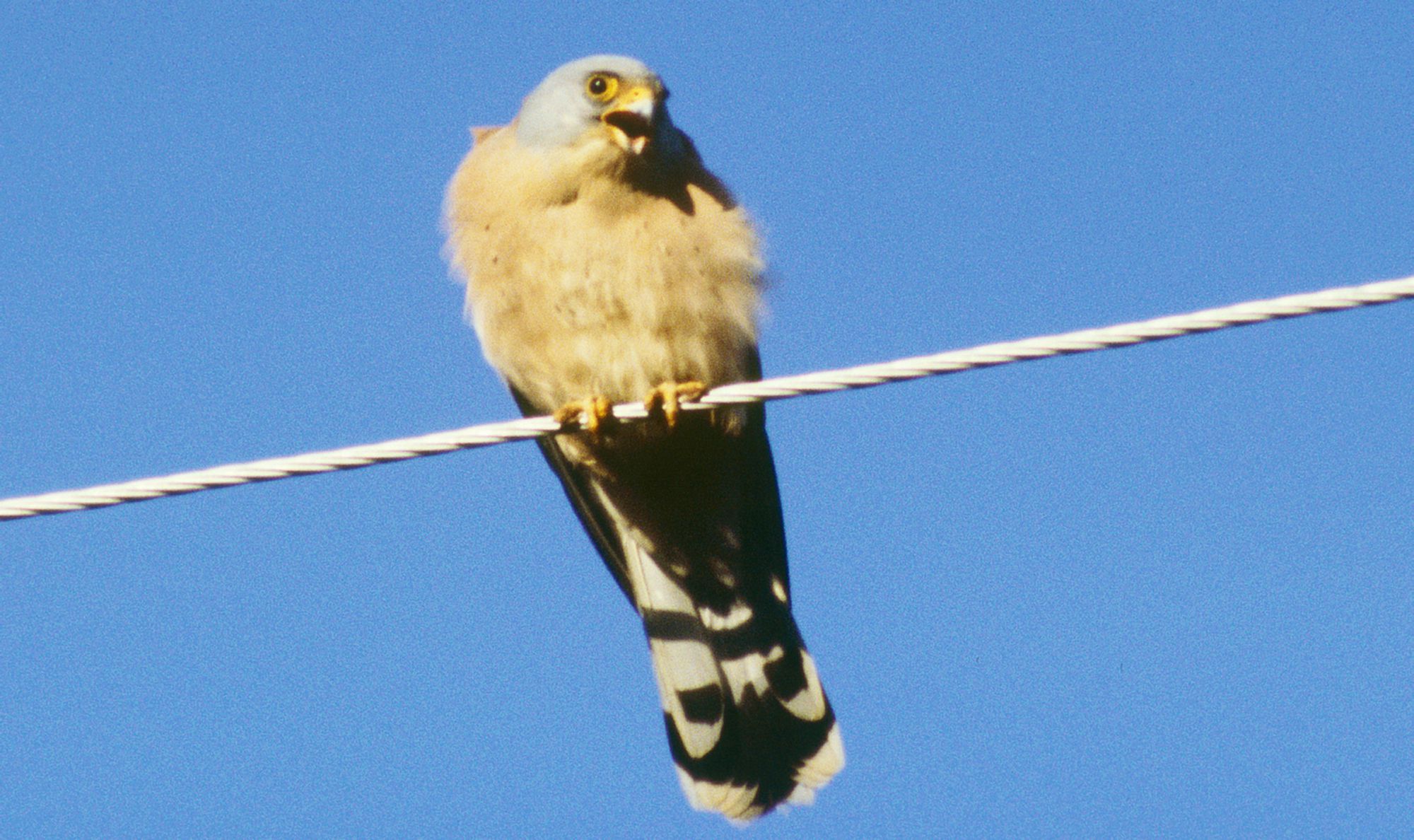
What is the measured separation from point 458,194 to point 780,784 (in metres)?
1.82

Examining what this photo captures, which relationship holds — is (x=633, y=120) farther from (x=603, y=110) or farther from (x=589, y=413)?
(x=589, y=413)

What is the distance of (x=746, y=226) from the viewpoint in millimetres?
4414

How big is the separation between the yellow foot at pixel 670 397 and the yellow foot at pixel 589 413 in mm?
101

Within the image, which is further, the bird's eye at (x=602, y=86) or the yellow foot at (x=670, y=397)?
the bird's eye at (x=602, y=86)

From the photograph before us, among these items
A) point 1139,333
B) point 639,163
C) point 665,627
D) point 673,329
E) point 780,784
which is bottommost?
point 780,784

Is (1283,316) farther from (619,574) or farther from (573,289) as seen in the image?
(619,574)

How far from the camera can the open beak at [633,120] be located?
428 centimetres

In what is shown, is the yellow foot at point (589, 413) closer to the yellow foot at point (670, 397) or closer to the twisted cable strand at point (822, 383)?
the yellow foot at point (670, 397)

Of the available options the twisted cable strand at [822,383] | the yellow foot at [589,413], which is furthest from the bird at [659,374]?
the twisted cable strand at [822,383]

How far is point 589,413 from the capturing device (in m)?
4.04

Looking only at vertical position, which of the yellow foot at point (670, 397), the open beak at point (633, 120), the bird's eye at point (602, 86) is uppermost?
the bird's eye at point (602, 86)

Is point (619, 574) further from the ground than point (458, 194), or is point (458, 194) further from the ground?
point (458, 194)

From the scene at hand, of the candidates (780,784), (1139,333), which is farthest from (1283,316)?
(780,784)

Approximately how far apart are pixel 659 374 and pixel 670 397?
214mm
